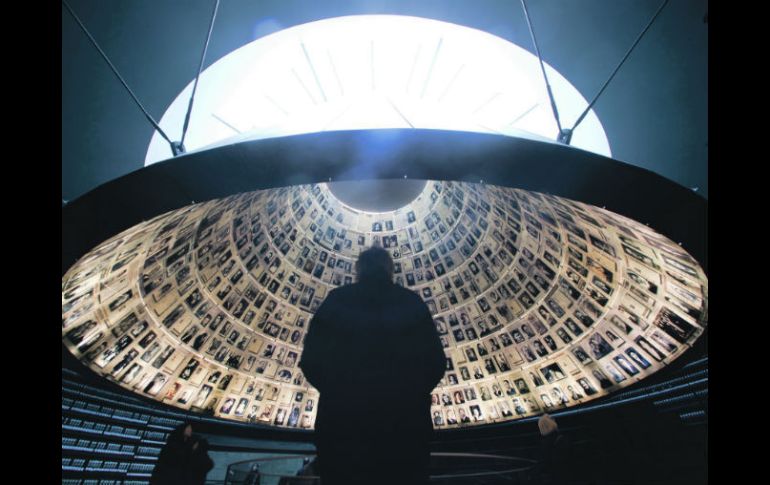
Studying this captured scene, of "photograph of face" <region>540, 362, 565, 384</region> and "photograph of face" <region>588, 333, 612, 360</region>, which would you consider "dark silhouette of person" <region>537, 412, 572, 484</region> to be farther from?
"photograph of face" <region>540, 362, 565, 384</region>

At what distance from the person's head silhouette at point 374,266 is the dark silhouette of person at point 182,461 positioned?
13.4 ft

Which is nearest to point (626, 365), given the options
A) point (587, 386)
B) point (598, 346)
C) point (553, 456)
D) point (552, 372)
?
point (598, 346)

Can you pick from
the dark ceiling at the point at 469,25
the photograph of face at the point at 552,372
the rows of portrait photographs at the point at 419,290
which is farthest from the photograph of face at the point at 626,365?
the dark ceiling at the point at 469,25

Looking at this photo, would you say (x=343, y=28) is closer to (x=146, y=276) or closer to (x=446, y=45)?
(x=446, y=45)

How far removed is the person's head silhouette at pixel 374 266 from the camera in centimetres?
239

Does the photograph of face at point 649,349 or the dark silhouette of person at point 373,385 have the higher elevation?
the photograph of face at point 649,349

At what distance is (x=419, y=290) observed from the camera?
11.4 m

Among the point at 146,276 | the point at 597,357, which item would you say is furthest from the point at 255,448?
the point at 597,357

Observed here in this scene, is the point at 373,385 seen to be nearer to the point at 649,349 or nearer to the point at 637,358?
the point at 649,349

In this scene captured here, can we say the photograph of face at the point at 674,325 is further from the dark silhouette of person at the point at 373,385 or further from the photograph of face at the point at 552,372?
the dark silhouette of person at the point at 373,385

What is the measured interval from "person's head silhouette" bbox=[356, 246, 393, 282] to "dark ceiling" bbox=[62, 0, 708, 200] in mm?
5823

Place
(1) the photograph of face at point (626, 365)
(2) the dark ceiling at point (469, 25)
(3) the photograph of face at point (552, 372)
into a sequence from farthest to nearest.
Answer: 1. (3) the photograph of face at point (552, 372)
2. (1) the photograph of face at point (626, 365)
3. (2) the dark ceiling at point (469, 25)

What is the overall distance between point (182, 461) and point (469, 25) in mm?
8341
